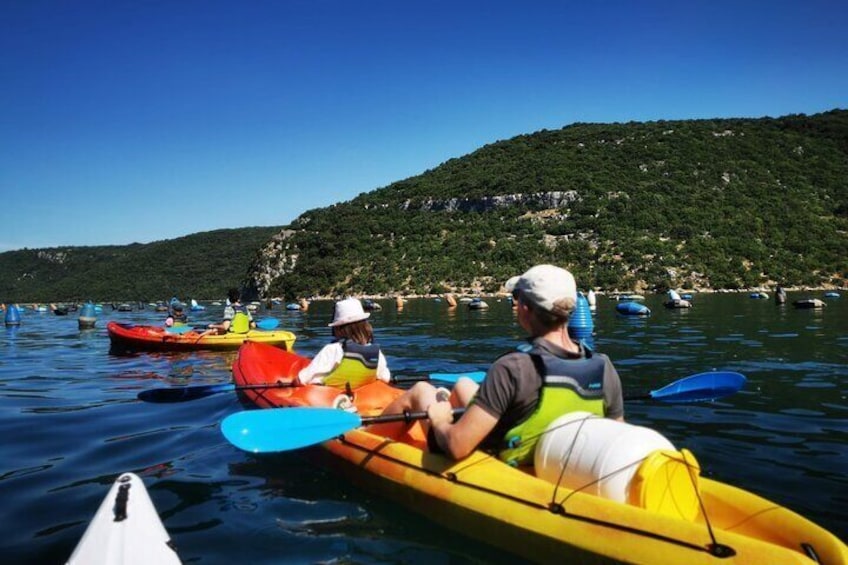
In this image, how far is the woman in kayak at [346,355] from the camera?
6719 mm

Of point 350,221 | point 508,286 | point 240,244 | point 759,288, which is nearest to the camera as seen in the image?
point 508,286

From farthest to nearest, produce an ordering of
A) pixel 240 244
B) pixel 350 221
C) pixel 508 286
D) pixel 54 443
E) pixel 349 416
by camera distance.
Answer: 1. pixel 240 244
2. pixel 350 221
3. pixel 54 443
4. pixel 349 416
5. pixel 508 286

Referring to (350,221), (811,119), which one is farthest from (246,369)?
(811,119)

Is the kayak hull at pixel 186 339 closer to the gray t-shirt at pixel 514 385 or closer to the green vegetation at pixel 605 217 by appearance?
the gray t-shirt at pixel 514 385

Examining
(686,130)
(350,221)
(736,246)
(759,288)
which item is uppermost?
(686,130)

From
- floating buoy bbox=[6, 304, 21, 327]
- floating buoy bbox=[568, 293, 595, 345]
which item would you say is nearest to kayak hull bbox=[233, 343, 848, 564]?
floating buoy bbox=[568, 293, 595, 345]

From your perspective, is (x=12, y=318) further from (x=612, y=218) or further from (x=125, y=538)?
(x=612, y=218)

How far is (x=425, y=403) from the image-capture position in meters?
5.04

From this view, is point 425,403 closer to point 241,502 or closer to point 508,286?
point 508,286

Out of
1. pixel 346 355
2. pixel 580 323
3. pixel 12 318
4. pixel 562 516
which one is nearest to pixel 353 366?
pixel 346 355

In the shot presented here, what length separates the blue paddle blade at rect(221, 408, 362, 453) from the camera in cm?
470

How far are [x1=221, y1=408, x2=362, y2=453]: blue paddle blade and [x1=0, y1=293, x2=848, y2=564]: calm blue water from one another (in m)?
0.62

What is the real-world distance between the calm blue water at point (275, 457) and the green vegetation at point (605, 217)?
43208mm

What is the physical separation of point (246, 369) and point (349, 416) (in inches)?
187
